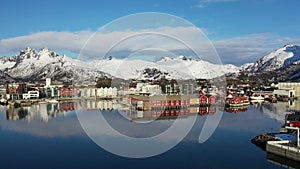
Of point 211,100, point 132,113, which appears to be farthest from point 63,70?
point 132,113

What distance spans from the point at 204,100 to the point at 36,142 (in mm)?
6176

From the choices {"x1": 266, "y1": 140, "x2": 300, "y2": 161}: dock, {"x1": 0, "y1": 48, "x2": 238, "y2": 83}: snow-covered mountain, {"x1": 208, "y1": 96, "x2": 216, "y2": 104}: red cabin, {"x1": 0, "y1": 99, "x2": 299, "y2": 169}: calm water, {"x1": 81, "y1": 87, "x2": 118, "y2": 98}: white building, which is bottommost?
{"x1": 0, "y1": 99, "x2": 299, "y2": 169}: calm water

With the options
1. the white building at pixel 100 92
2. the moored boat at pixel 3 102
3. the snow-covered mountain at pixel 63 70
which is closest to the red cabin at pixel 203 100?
the snow-covered mountain at pixel 63 70

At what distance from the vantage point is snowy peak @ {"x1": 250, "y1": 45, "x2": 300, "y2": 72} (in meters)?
41.7

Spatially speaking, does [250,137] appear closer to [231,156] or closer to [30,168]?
[231,156]

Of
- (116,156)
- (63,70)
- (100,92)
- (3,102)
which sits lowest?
(116,156)

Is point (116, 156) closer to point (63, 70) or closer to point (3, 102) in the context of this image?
point (3, 102)

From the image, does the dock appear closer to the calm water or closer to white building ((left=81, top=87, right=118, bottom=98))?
the calm water

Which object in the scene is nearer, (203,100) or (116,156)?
(116,156)

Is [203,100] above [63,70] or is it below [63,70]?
below

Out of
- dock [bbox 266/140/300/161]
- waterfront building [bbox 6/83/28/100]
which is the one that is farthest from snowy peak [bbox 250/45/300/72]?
dock [bbox 266/140/300/161]

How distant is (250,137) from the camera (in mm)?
5301

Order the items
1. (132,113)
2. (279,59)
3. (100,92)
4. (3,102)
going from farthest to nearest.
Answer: (279,59), (100,92), (3,102), (132,113)

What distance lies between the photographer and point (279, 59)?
4316cm
